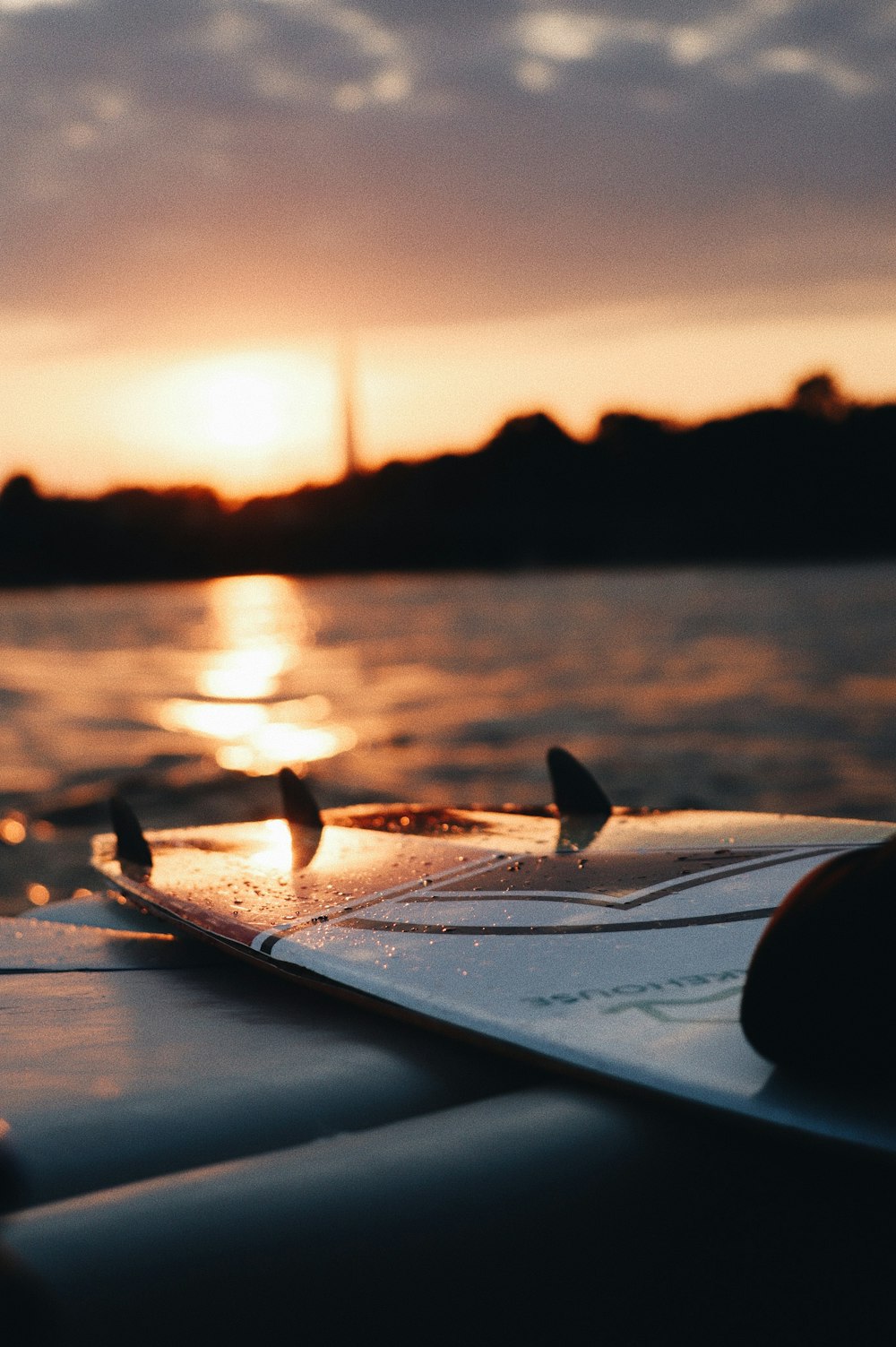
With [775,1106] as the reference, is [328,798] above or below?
below

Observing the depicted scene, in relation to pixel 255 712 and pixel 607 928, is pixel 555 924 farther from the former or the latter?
pixel 255 712

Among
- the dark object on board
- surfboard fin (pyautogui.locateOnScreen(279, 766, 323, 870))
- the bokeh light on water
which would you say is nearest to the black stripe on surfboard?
the dark object on board

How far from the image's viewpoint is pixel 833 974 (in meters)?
1.49

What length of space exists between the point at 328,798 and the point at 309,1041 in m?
10.0

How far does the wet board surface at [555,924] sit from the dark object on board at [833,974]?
0.06m

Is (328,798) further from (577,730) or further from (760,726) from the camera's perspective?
(760,726)

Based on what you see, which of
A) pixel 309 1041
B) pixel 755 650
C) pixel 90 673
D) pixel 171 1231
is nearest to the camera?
pixel 171 1231

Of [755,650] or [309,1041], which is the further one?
[755,650]

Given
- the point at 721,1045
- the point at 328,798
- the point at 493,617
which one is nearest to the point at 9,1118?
the point at 721,1045

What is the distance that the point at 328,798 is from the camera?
39.3ft

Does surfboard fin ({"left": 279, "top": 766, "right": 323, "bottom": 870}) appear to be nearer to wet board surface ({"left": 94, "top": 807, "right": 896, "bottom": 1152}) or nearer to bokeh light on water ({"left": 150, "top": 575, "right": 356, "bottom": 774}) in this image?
wet board surface ({"left": 94, "top": 807, "right": 896, "bottom": 1152})

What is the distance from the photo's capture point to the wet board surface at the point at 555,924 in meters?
1.71

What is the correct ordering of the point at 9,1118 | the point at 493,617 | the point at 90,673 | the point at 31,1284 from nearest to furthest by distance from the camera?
the point at 31,1284, the point at 9,1118, the point at 90,673, the point at 493,617

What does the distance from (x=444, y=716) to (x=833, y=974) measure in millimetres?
17995
